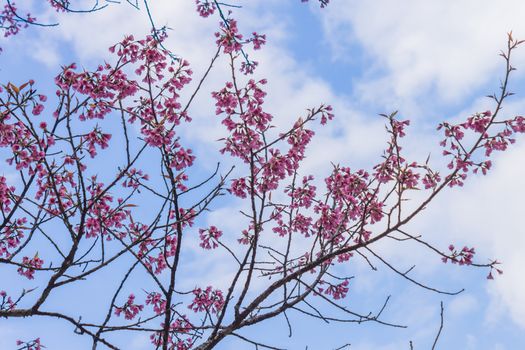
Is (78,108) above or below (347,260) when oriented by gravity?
above

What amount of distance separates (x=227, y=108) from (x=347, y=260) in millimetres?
2866

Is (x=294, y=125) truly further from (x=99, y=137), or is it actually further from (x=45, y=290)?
(x=45, y=290)

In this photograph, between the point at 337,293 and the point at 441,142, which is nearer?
the point at 441,142

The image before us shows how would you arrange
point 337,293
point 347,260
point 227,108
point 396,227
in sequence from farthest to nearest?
1. point 347,260
2. point 337,293
3. point 227,108
4. point 396,227

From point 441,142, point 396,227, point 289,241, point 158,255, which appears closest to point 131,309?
point 158,255

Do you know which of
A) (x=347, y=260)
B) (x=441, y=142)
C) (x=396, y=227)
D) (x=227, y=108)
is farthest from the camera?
(x=347, y=260)

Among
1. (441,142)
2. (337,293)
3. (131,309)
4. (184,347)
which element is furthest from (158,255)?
(441,142)

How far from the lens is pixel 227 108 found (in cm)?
588

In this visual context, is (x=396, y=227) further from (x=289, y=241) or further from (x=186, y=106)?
(x=186, y=106)

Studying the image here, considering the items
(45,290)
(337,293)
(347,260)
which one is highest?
(347,260)

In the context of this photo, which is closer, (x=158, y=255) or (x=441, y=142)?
(x=441, y=142)

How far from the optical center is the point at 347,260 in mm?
7492

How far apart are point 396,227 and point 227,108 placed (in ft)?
6.89

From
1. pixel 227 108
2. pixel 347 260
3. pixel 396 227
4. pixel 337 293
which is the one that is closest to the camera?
pixel 396 227
